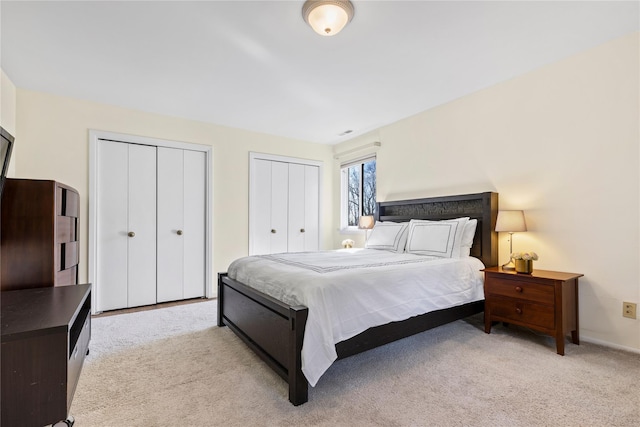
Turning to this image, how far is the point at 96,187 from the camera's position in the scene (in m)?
3.44

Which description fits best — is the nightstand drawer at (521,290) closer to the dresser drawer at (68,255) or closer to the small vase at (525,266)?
the small vase at (525,266)

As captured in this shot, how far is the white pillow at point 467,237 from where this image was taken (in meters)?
2.99

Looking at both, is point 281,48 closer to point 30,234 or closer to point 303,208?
point 30,234

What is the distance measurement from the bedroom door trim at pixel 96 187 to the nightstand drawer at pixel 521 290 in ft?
10.8

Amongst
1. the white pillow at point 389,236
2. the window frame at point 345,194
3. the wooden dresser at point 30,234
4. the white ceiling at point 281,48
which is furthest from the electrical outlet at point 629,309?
the wooden dresser at point 30,234

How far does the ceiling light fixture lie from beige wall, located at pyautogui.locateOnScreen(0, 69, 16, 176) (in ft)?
9.19

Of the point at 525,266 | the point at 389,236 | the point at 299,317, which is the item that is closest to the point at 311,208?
the point at 389,236

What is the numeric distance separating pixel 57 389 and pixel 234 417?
2.52 feet

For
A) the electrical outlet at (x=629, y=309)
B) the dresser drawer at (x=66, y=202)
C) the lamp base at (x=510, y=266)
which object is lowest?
the electrical outlet at (x=629, y=309)

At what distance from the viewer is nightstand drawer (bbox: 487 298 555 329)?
7.54 feet

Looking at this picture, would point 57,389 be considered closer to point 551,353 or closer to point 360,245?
point 551,353

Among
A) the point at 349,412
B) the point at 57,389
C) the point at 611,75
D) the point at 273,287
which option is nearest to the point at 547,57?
the point at 611,75

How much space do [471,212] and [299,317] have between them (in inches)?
93.7

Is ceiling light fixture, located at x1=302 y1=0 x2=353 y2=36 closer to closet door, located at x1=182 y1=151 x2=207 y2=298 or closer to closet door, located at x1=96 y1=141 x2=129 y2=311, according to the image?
closet door, located at x1=182 y1=151 x2=207 y2=298
